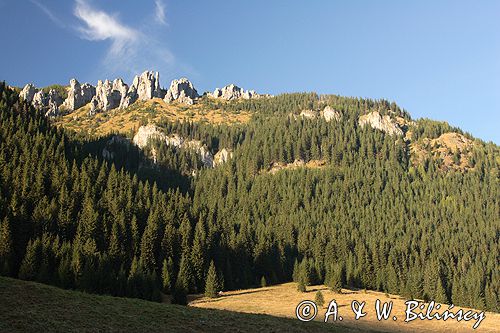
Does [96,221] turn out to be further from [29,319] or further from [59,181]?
[29,319]

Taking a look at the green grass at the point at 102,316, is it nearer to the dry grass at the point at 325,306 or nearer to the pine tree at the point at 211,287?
the dry grass at the point at 325,306

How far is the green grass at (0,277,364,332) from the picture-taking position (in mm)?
34719

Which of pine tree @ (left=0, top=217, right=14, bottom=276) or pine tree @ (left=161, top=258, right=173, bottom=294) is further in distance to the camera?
pine tree @ (left=161, top=258, right=173, bottom=294)

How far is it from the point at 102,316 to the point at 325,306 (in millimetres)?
52009

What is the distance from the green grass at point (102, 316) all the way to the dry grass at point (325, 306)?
19707mm

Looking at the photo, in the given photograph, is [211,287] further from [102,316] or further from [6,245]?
[102,316]

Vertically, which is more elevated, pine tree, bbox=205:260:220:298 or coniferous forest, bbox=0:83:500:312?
coniferous forest, bbox=0:83:500:312

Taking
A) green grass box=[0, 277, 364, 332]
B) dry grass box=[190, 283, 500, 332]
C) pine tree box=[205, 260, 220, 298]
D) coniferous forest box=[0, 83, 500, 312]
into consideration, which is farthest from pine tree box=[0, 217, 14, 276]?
green grass box=[0, 277, 364, 332]

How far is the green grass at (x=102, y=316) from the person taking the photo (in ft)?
114

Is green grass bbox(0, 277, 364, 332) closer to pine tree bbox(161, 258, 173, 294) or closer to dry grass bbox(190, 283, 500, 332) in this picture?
dry grass bbox(190, 283, 500, 332)

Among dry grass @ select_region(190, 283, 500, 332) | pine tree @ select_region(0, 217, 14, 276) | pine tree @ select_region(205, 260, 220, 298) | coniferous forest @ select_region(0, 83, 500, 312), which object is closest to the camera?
dry grass @ select_region(190, 283, 500, 332)

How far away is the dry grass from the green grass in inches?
776

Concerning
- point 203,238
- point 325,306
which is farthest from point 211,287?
point 325,306

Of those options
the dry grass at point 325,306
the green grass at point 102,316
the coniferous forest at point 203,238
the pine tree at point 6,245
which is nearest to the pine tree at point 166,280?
the coniferous forest at point 203,238
